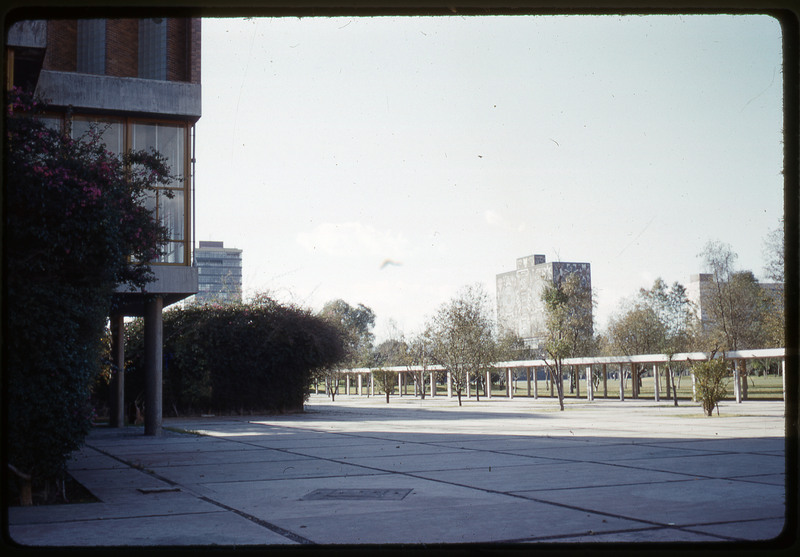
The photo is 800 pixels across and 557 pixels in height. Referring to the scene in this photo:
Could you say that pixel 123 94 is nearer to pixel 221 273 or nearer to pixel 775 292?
pixel 221 273

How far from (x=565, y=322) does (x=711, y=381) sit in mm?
10894

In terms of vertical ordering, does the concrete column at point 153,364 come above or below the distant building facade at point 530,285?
below

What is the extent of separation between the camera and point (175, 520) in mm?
5789

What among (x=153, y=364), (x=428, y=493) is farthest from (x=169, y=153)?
(x=428, y=493)

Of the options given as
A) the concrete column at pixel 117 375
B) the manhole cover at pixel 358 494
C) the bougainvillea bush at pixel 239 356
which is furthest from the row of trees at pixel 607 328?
the manhole cover at pixel 358 494

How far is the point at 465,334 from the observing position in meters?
39.1

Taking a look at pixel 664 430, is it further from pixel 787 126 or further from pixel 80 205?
pixel 787 126

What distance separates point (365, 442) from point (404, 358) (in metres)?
39.3

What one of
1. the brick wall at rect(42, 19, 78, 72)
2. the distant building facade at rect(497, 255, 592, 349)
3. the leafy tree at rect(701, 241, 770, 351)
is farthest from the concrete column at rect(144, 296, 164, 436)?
the leafy tree at rect(701, 241, 770, 351)

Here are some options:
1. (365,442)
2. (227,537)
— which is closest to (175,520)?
(227,537)

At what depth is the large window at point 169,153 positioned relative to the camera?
15.6 m

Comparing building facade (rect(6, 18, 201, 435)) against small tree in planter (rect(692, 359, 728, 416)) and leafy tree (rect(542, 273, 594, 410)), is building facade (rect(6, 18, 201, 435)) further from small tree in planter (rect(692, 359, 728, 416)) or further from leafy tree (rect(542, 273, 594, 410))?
leafy tree (rect(542, 273, 594, 410))

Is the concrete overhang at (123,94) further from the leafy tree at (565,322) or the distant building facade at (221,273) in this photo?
the leafy tree at (565,322)

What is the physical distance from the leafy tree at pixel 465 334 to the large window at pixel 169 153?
24390mm
